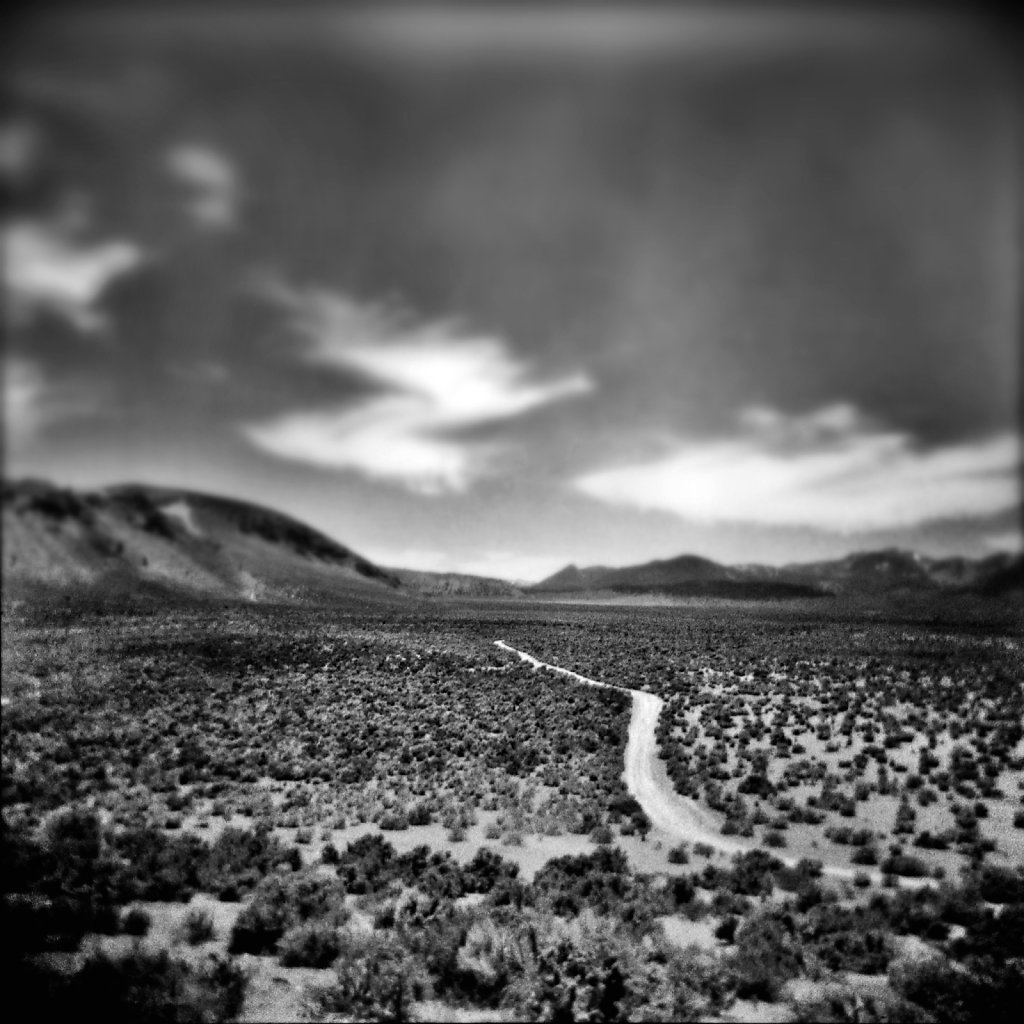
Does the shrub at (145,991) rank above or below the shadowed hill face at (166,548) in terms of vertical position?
below

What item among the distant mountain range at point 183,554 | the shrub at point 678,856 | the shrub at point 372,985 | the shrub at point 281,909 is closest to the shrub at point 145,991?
the shrub at point 281,909

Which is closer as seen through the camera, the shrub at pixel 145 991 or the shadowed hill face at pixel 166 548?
the shrub at pixel 145 991

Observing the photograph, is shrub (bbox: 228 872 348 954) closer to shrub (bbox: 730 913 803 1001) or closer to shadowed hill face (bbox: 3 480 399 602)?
shrub (bbox: 730 913 803 1001)

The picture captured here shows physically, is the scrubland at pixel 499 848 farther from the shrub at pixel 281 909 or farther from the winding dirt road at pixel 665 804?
the winding dirt road at pixel 665 804

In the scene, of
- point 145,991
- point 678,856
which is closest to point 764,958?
point 678,856

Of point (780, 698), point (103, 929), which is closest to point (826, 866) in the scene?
point (103, 929)

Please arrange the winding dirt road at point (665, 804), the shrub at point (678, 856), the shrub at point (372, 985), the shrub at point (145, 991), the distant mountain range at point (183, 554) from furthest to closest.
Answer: the distant mountain range at point (183, 554) < the winding dirt road at point (665, 804) < the shrub at point (678, 856) < the shrub at point (372, 985) < the shrub at point (145, 991)
